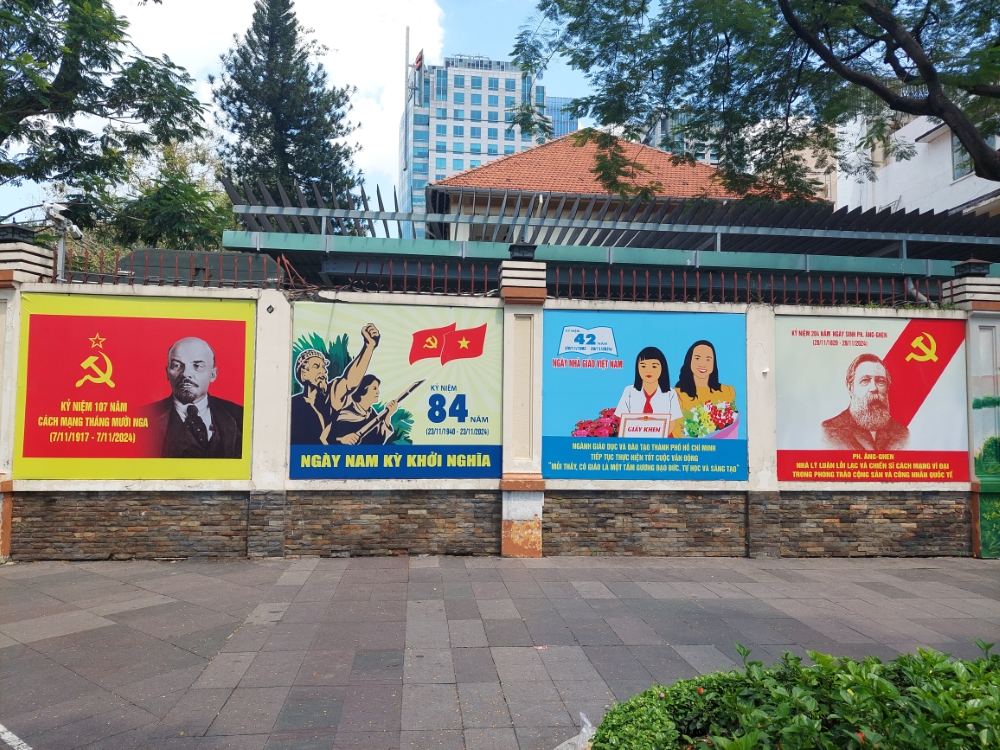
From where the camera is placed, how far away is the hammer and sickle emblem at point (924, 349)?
9.03m

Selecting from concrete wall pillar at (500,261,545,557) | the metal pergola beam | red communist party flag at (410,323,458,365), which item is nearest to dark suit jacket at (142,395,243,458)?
red communist party flag at (410,323,458,365)

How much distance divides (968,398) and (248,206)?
10.6 meters

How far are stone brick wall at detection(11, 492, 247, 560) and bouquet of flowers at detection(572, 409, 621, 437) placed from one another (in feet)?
14.6

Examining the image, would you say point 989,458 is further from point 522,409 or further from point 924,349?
point 522,409

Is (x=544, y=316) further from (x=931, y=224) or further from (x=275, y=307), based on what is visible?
(x=931, y=224)

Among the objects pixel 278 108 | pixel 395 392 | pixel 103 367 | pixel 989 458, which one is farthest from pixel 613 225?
pixel 278 108

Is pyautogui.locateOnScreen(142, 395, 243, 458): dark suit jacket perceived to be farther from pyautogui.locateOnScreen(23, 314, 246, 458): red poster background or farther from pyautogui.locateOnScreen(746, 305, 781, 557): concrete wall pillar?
pyautogui.locateOnScreen(746, 305, 781, 557): concrete wall pillar

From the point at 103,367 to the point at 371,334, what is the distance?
333 centimetres

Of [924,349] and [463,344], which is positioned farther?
[924,349]

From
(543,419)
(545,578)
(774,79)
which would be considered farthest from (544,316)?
(774,79)

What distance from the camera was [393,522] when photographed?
27.2 ft

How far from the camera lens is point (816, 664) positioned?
2.86m

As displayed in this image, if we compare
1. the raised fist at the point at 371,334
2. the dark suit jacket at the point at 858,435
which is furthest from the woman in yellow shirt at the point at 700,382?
the raised fist at the point at 371,334

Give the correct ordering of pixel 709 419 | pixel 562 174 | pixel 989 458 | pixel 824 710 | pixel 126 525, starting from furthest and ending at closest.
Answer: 1. pixel 562 174
2. pixel 989 458
3. pixel 709 419
4. pixel 126 525
5. pixel 824 710
